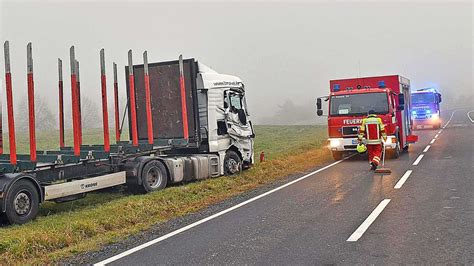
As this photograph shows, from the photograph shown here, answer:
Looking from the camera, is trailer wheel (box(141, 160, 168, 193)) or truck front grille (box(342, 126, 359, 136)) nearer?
trailer wheel (box(141, 160, 168, 193))

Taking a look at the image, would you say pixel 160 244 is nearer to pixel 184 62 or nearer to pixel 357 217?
pixel 357 217

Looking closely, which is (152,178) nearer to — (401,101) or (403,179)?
(403,179)

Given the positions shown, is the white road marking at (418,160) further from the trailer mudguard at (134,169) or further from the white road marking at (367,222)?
the trailer mudguard at (134,169)

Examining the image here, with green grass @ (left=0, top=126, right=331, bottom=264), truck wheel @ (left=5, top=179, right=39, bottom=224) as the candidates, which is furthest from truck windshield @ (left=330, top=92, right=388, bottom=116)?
truck wheel @ (left=5, top=179, right=39, bottom=224)

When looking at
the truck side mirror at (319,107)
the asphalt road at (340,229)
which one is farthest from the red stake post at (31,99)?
the truck side mirror at (319,107)

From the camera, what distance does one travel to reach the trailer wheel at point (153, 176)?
11074mm

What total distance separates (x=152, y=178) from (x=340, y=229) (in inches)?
238

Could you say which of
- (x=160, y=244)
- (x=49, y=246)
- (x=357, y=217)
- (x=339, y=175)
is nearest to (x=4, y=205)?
(x=49, y=246)

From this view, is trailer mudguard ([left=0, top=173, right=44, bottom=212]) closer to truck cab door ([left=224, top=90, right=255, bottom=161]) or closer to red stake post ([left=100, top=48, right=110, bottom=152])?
red stake post ([left=100, top=48, right=110, bottom=152])

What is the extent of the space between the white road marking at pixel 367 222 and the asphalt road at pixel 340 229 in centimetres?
1

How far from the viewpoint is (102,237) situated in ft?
23.4

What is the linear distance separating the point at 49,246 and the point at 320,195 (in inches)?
216

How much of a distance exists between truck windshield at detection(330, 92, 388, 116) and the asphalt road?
5.34 meters

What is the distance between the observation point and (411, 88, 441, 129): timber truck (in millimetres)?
35219
